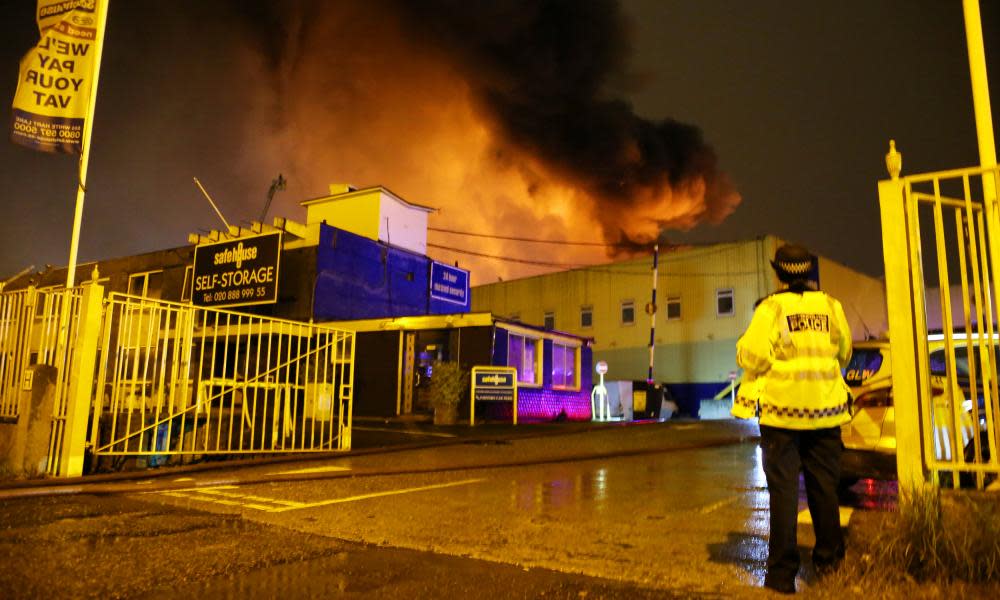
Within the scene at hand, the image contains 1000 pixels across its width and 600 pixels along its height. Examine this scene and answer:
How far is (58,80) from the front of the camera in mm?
9461

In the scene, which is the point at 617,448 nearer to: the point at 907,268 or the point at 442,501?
the point at 442,501

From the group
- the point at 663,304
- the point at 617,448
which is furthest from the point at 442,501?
the point at 663,304

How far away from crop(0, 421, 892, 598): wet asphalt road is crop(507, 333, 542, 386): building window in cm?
1276

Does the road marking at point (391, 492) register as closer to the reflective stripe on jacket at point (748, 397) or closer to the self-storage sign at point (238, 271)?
the reflective stripe on jacket at point (748, 397)

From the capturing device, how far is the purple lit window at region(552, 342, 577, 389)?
22.6m

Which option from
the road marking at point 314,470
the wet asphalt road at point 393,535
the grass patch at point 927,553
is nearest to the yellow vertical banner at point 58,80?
the wet asphalt road at point 393,535

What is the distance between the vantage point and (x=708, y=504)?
18.7 feet

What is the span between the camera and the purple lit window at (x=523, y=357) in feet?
68.4

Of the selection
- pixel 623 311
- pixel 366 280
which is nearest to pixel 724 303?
pixel 623 311

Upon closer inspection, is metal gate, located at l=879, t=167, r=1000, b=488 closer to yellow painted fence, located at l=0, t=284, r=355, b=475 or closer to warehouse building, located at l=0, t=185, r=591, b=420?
yellow painted fence, located at l=0, t=284, r=355, b=475

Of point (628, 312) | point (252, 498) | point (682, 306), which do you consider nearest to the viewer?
point (252, 498)

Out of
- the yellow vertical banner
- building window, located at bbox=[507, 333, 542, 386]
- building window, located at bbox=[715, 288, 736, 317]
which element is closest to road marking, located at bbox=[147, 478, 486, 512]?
the yellow vertical banner

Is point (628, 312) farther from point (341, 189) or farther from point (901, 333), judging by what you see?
point (901, 333)

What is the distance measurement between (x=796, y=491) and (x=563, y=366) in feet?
65.5
